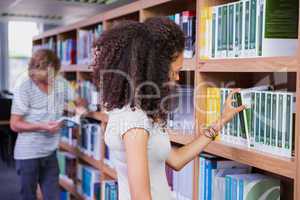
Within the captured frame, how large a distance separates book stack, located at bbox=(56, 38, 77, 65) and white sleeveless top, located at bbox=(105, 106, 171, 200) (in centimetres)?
231

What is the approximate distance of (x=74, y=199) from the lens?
12.0 feet

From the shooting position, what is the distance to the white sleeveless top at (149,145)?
1.29 m

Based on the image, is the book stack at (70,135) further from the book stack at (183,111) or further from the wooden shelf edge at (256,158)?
the wooden shelf edge at (256,158)

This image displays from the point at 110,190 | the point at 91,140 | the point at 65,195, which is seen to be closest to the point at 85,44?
the point at 91,140

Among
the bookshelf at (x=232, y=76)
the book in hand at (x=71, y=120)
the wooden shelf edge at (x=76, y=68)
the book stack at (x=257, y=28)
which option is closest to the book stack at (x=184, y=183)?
the bookshelf at (x=232, y=76)

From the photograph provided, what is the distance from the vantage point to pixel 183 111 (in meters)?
2.12

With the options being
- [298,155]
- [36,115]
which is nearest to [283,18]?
[298,155]

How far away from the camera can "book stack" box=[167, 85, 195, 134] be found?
2042mm

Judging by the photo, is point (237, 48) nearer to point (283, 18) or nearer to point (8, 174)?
point (283, 18)

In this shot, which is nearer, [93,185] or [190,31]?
[190,31]

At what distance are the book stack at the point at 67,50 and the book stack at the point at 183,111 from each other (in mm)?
1704

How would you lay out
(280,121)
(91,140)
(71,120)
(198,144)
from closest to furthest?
(280,121)
(198,144)
(71,120)
(91,140)

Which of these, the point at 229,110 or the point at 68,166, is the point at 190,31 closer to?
the point at 229,110

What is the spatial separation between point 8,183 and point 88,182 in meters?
1.59
